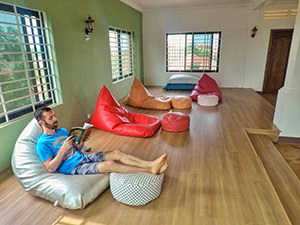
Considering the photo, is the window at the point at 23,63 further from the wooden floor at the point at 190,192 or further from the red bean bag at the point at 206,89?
the red bean bag at the point at 206,89

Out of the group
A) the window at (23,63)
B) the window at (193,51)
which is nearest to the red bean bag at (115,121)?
the window at (23,63)

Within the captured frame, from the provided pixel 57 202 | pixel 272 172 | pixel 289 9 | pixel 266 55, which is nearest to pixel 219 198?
pixel 272 172

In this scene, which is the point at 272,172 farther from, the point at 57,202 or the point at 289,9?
the point at 289,9

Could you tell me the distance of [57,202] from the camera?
192 centimetres

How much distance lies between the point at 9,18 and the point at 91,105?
217 cm

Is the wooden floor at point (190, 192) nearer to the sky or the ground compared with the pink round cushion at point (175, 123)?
nearer to the ground

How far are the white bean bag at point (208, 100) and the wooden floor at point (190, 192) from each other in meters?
1.71

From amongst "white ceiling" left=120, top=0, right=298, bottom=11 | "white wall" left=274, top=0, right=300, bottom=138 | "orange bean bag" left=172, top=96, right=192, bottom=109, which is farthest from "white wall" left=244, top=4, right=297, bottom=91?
"white wall" left=274, top=0, right=300, bottom=138

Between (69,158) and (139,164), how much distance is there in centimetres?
72

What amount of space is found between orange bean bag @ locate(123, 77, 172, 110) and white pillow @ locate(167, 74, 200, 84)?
2163mm

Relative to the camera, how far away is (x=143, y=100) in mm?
5184

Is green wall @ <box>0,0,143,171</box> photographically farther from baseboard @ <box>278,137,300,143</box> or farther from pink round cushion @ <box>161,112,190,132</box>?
baseboard @ <box>278,137,300,143</box>

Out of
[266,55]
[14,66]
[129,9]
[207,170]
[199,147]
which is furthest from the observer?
[266,55]

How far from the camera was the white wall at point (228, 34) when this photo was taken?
692cm
